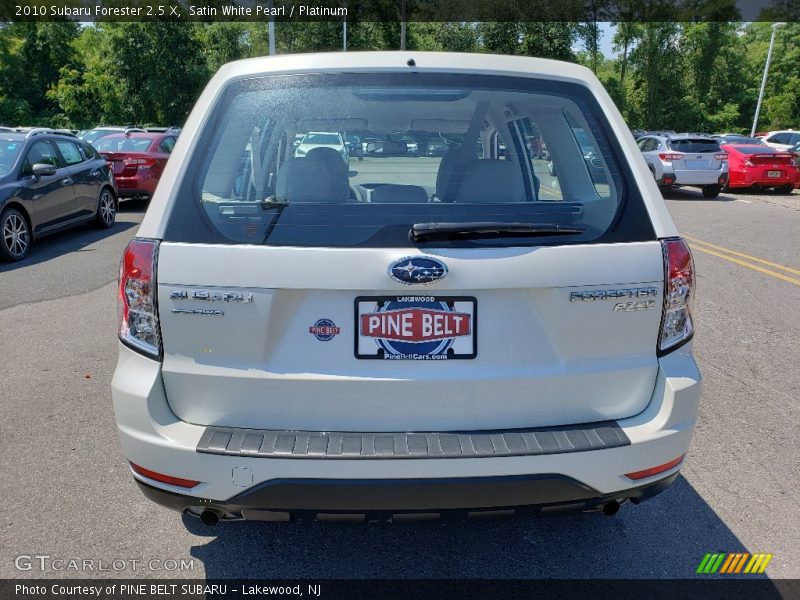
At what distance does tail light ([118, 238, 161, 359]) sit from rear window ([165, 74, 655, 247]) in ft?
0.36

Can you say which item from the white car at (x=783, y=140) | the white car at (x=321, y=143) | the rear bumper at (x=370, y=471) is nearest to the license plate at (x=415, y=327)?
the rear bumper at (x=370, y=471)

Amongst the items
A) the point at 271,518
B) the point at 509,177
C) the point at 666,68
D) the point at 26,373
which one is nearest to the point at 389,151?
the point at 509,177

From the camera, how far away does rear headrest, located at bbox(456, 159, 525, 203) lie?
8.06ft

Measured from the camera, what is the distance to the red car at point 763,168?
63.4ft

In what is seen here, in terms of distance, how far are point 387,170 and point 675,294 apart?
125 centimetres

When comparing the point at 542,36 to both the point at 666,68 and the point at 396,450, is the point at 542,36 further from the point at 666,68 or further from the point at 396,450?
the point at 396,450

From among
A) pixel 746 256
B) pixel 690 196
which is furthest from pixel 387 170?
pixel 690 196

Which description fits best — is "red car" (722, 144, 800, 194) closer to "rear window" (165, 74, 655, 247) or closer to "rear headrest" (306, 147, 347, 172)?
"rear window" (165, 74, 655, 247)

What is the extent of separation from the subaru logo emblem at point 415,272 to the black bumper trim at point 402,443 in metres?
0.53

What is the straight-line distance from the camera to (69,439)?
390 cm

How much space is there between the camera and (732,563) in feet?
9.37

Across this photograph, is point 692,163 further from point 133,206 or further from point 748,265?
point 133,206

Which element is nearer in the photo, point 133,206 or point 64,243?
point 64,243
